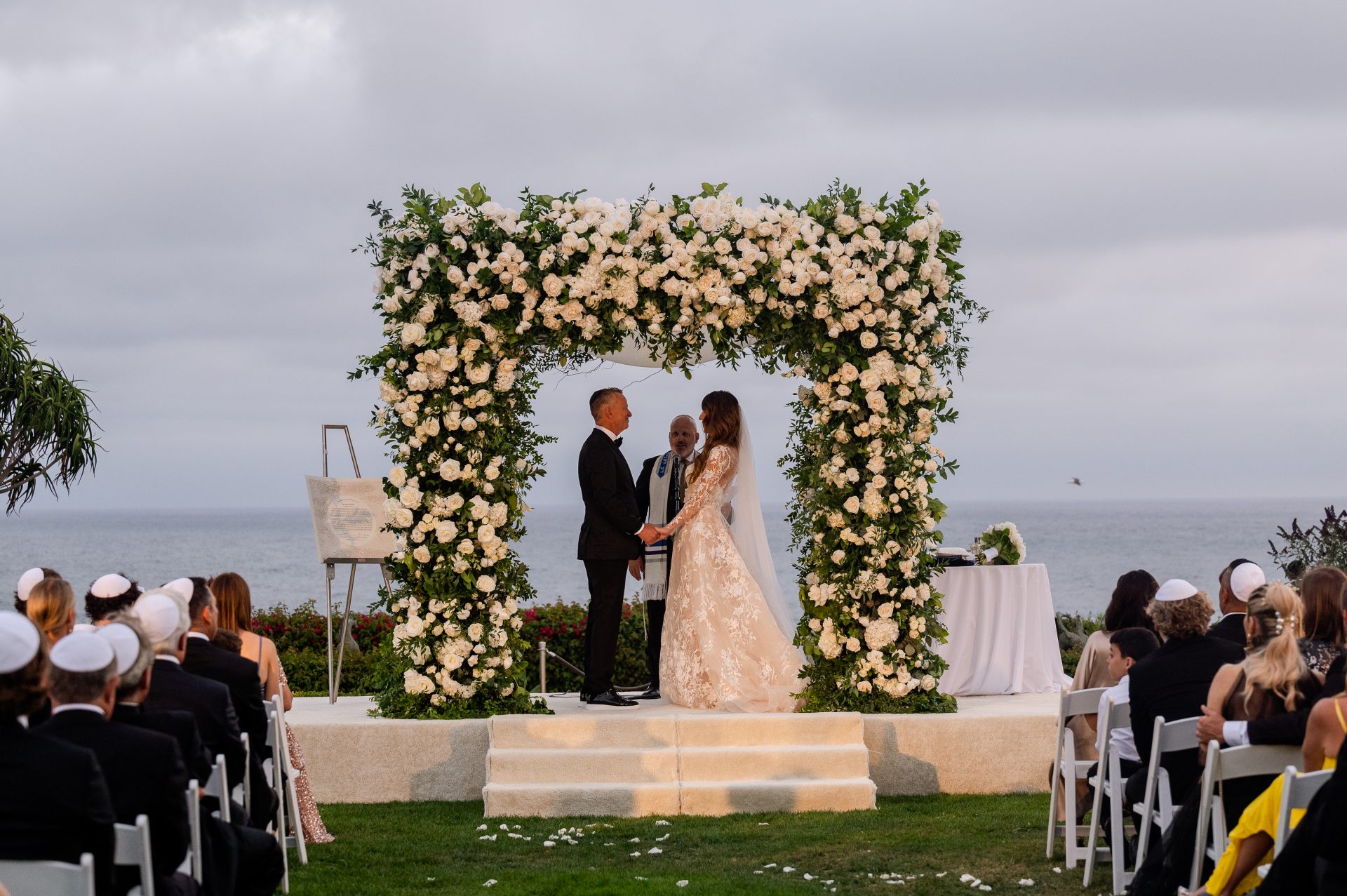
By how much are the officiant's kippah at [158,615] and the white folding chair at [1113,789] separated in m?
3.91

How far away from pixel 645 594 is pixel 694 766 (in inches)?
68.0

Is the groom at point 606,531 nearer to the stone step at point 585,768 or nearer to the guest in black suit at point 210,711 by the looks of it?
the stone step at point 585,768

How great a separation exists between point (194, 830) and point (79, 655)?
0.90m

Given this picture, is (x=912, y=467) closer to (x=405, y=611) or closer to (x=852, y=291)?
(x=852, y=291)

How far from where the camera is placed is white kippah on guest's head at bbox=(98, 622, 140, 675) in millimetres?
4203

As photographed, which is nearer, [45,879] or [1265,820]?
[45,879]

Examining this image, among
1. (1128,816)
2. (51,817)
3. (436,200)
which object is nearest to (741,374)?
(436,200)

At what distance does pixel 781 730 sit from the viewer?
8.64 metres

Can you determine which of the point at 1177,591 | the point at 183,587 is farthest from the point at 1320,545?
the point at 183,587

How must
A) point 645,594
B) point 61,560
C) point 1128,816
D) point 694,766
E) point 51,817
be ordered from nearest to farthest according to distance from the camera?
point 51,817, point 1128,816, point 694,766, point 645,594, point 61,560

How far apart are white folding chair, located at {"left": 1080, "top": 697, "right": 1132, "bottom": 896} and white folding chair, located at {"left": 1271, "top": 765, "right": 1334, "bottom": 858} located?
179 cm

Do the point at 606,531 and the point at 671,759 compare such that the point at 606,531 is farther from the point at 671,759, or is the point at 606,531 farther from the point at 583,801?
the point at 583,801

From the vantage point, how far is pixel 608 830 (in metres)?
7.75

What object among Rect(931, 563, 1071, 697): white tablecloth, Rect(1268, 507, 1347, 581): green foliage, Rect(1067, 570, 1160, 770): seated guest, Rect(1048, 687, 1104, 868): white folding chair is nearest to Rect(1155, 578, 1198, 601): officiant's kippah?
Rect(1067, 570, 1160, 770): seated guest
